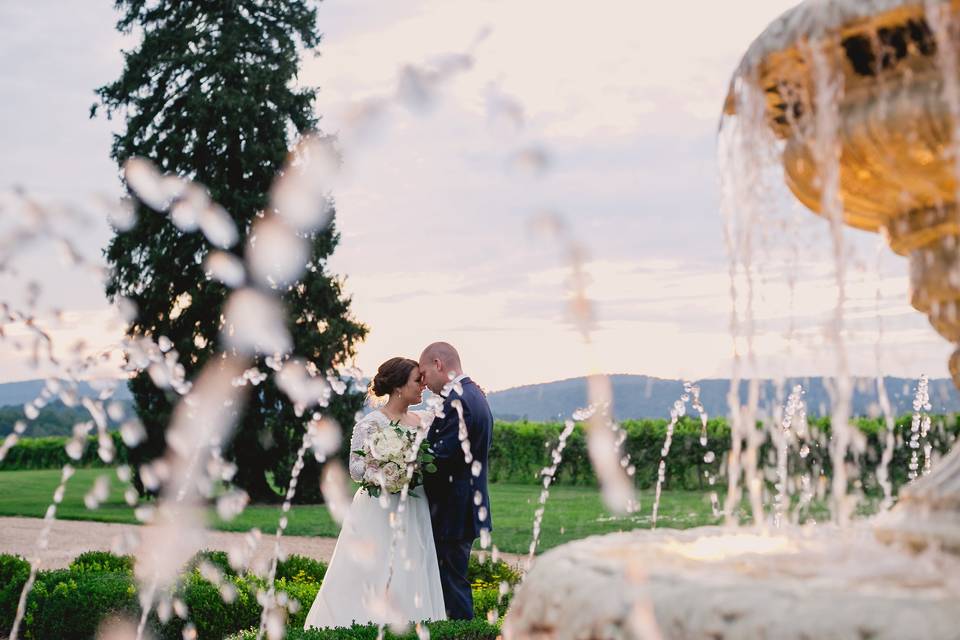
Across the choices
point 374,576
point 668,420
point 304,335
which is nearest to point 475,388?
point 374,576

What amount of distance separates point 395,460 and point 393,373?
2.19ft

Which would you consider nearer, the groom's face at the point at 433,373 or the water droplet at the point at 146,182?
the groom's face at the point at 433,373

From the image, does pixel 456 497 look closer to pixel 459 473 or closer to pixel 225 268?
pixel 459 473

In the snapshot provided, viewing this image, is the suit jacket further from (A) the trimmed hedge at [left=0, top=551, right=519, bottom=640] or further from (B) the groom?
(A) the trimmed hedge at [left=0, top=551, right=519, bottom=640]

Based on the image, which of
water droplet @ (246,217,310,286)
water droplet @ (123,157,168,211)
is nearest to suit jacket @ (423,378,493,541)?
water droplet @ (246,217,310,286)

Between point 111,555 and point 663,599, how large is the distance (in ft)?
27.3

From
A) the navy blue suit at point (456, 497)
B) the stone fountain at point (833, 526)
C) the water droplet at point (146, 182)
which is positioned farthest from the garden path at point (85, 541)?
the stone fountain at point (833, 526)

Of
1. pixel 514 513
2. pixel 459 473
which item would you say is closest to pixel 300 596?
pixel 459 473

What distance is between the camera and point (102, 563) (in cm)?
907

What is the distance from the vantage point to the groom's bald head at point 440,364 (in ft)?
21.0

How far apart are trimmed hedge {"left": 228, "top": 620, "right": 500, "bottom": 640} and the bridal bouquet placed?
102 centimetres

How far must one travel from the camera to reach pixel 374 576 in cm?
641

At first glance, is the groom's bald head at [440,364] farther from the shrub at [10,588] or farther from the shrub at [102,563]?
the shrub at [10,588]

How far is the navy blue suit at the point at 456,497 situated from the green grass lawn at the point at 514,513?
19.5 feet
